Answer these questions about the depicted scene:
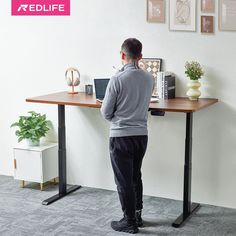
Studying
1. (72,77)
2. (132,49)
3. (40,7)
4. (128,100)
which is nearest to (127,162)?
(128,100)

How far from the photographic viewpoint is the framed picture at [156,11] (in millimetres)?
4355

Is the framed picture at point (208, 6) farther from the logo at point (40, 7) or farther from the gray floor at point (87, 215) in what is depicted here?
the gray floor at point (87, 215)

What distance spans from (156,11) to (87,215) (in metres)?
1.73

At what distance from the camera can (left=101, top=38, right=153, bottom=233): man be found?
11.7 feet

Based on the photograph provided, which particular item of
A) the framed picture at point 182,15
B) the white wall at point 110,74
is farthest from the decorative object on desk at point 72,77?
the framed picture at point 182,15

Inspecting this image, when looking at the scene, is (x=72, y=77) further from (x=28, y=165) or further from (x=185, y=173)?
(x=185, y=173)

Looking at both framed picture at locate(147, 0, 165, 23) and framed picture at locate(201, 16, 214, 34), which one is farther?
framed picture at locate(147, 0, 165, 23)

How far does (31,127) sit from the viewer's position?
4855mm

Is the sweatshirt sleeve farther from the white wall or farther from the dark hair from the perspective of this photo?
the white wall

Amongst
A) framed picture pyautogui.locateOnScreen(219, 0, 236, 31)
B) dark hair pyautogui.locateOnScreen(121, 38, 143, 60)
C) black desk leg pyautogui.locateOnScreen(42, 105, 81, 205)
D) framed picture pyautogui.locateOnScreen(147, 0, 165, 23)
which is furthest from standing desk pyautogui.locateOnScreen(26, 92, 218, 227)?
framed picture pyautogui.locateOnScreen(147, 0, 165, 23)

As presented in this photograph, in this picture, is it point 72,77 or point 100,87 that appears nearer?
point 100,87

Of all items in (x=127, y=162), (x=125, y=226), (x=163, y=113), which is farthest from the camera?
(x=163, y=113)

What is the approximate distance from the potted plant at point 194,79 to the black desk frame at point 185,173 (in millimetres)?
238

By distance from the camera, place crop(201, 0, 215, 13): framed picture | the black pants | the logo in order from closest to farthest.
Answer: the black pants < crop(201, 0, 215, 13): framed picture < the logo
